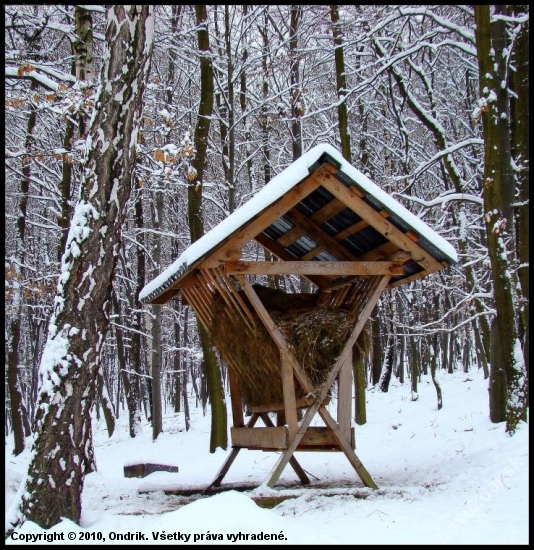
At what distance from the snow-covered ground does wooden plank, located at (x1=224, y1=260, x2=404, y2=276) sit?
2.25 metres

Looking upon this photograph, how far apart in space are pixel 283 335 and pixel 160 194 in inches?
444

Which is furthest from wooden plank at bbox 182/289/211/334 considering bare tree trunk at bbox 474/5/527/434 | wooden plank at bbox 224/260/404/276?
bare tree trunk at bbox 474/5/527/434

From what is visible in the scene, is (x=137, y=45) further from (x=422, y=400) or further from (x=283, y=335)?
(x=422, y=400)

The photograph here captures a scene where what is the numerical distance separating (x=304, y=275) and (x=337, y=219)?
81cm

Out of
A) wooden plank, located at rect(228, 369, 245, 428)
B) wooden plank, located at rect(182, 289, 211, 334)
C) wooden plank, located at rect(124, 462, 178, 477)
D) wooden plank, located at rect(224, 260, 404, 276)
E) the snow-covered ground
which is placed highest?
wooden plank, located at rect(224, 260, 404, 276)

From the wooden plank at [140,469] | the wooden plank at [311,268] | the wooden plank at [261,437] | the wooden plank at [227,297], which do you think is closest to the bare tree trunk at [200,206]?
the wooden plank at [140,469]

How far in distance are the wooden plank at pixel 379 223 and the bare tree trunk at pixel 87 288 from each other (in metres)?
2.15

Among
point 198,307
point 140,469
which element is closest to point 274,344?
point 198,307

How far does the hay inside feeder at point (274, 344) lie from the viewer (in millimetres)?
6824

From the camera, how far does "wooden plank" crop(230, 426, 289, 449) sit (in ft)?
21.8

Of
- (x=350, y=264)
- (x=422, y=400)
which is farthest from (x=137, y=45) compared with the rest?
(x=422, y=400)

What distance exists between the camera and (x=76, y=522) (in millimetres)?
5098

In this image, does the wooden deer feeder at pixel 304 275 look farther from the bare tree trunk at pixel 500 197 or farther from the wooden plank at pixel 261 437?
the bare tree trunk at pixel 500 197

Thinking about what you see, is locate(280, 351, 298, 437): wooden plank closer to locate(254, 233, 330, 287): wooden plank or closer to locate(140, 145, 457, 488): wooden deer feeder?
locate(140, 145, 457, 488): wooden deer feeder
